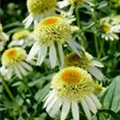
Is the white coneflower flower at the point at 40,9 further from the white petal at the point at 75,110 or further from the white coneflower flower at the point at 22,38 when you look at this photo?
the white coneflower flower at the point at 22,38

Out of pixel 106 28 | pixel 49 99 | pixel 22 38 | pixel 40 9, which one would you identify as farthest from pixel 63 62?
pixel 22 38

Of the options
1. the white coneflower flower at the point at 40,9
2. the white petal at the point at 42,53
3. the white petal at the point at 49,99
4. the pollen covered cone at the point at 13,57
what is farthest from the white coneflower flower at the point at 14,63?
the white petal at the point at 49,99

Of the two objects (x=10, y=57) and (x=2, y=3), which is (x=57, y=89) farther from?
(x=2, y=3)

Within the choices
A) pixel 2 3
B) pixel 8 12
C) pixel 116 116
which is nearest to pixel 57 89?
pixel 116 116

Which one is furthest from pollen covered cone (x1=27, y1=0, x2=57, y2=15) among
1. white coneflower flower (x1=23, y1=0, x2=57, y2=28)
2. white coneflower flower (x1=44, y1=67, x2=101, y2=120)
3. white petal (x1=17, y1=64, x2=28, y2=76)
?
white coneflower flower (x1=44, y1=67, x2=101, y2=120)

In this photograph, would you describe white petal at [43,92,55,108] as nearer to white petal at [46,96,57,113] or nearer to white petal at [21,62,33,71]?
white petal at [46,96,57,113]

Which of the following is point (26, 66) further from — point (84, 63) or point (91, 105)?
point (91, 105)
